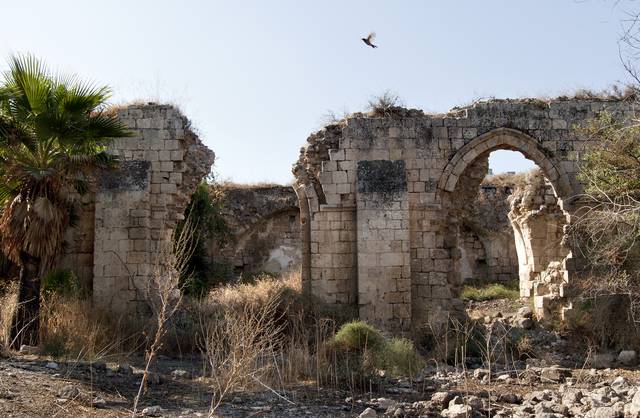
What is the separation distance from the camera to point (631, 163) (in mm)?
9242

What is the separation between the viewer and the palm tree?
322 inches

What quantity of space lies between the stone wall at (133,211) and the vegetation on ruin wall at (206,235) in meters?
3.71

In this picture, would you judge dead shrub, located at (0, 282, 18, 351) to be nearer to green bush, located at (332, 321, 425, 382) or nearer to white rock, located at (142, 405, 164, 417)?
white rock, located at (142, 405, 164, 417)

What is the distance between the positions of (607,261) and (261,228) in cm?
1063

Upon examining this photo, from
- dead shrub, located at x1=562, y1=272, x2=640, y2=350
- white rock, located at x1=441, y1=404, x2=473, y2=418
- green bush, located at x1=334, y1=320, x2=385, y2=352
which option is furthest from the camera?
dead shrub, located at x1=562, y1=272, x2=640, y2=350

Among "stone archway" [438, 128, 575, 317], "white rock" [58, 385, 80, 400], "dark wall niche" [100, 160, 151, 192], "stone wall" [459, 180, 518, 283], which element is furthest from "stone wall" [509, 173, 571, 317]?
"white rock" [58, 385, 80, 400]

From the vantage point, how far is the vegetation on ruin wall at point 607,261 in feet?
31.8

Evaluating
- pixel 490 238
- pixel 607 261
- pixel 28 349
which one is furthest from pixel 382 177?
pixel 490 238

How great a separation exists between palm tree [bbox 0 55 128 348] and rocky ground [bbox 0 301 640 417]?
116cm

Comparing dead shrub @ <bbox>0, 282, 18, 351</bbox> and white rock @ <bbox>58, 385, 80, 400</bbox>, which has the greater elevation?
dead shrub @ <bbox>0, 282, 18, 351</bbox>

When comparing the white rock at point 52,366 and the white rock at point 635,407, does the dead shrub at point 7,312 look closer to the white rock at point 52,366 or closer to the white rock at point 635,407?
the white rock at point 52,366

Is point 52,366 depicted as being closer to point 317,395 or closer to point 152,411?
point 152,411

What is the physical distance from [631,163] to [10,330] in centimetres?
853

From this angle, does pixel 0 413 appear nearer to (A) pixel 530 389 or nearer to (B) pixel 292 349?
(B) pixel 292 349
